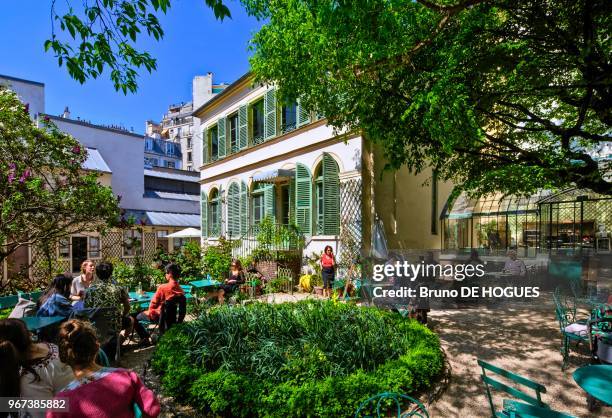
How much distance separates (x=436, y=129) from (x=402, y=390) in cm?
325

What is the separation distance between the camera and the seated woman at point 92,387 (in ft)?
6.43

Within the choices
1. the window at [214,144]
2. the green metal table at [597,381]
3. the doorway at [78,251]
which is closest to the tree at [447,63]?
the green metal table at [597,381]

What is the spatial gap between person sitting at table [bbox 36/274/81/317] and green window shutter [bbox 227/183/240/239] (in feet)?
34.0

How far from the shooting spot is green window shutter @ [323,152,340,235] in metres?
11.0

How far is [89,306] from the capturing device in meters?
4.97

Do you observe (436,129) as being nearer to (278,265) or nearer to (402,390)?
(402,390)

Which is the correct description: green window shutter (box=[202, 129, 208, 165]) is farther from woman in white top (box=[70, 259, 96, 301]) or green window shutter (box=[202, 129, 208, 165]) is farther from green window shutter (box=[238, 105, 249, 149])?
woman in white top (box=[70, 259, 96, 301])

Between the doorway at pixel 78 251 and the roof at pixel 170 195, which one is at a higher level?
the roof at pixel 170 195

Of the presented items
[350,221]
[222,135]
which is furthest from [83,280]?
[222,135]

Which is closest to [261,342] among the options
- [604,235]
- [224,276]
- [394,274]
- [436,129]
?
[436,129]

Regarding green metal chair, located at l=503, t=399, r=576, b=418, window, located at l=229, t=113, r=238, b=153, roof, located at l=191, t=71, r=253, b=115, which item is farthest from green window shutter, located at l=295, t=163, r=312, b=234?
green metal chair, located at l=503, t=399, r=576, b=418

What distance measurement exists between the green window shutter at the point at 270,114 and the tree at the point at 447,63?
19.3 feet

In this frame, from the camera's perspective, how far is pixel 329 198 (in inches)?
434

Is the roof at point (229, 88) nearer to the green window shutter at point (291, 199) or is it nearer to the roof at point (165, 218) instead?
the green window shutter at point (291, 199)
